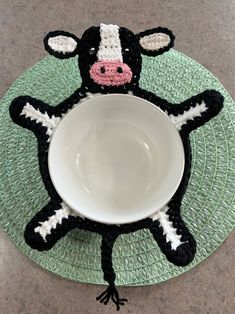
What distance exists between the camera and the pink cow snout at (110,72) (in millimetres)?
598

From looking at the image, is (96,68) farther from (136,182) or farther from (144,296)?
(144,296)

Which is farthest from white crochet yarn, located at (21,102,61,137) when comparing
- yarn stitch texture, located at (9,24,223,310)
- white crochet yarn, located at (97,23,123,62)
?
Answer: white crochet yarn, located at (97,23,123,62)

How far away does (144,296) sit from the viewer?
744mm

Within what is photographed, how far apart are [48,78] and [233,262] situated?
422 mm

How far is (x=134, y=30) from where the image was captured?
33.4 inches

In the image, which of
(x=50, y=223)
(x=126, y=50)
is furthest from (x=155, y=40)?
(x=50, y=223)

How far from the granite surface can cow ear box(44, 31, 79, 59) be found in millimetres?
197

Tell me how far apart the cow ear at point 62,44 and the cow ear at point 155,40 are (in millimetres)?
86

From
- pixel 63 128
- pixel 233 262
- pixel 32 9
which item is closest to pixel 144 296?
pixel 233 262

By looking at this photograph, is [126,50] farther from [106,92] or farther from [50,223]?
[50,223]

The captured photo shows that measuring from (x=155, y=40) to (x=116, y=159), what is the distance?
0.17m

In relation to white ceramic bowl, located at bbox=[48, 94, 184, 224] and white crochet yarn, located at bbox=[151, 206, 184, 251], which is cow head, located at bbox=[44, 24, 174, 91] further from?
white crochet yarn, located at bbox=[151, 206, 184, 251]

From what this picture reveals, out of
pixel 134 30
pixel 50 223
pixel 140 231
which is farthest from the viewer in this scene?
pixel 134 30

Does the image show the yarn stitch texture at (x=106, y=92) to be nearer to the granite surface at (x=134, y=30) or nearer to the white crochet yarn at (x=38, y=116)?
the white crochet yarn at (x=38, y=116)
